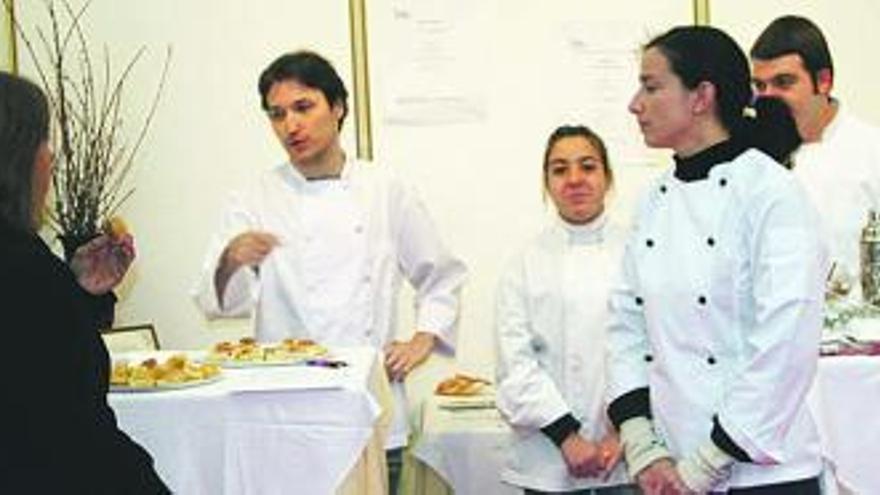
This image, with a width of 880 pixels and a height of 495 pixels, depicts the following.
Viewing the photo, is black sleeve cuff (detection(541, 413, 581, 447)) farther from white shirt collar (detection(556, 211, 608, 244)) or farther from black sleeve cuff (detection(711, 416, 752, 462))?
black sleeve cuff (detection(711, 416, 752, 462))

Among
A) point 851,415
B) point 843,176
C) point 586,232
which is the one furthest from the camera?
point 843,176

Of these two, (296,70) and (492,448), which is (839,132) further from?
(296,70)

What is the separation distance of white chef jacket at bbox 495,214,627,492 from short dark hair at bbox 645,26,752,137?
71 cm

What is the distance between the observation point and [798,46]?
289 centimetres

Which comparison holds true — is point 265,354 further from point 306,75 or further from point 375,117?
point 375,117

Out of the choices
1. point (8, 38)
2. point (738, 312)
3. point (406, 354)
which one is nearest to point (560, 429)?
point (406, 354)

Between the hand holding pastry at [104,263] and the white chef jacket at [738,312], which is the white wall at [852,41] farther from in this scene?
the hand holding pastry at [104,263]

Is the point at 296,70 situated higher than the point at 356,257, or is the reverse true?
the point at 296,70

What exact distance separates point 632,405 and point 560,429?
505 millimetres

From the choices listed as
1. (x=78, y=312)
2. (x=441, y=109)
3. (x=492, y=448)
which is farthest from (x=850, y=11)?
(x=78, y=312)

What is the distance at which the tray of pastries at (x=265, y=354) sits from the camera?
2104mm

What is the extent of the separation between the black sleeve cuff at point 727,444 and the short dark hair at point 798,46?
154cm

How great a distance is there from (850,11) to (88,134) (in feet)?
7.65

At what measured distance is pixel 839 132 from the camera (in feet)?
9.87
